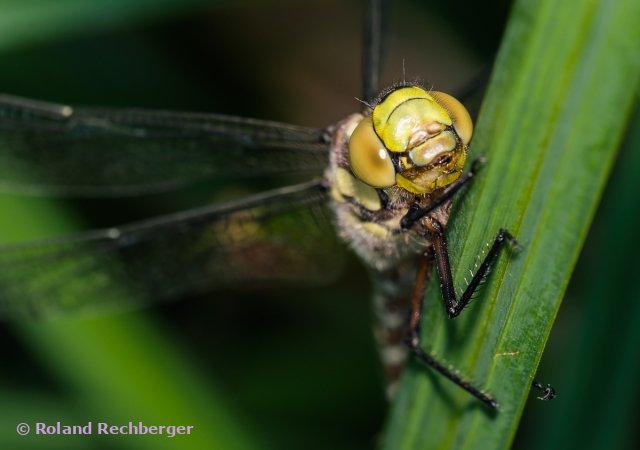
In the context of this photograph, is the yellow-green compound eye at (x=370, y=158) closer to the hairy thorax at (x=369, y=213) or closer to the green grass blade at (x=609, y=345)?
the hairy thorax at (x=369, y=213)

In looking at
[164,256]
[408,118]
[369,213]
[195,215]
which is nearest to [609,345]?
[369,213]

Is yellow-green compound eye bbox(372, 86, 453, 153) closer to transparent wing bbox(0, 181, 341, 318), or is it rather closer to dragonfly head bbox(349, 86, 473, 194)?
dragonfly head bbox(349, 86, 473, 194)

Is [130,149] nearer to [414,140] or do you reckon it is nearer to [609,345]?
[414,140]

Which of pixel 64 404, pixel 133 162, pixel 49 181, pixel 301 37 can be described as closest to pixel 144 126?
pixel 133 162

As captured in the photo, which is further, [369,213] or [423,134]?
[369,213]

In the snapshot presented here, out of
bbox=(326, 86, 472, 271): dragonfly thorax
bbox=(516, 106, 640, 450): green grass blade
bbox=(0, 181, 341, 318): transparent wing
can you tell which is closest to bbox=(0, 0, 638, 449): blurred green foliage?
bbox=(516, 106, 640, 450): green grass blade

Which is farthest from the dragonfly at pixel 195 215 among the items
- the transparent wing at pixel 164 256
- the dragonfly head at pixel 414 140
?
the dragonfly head at pixel 414 140

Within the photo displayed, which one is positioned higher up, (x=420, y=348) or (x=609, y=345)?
(x=609, y=345)
